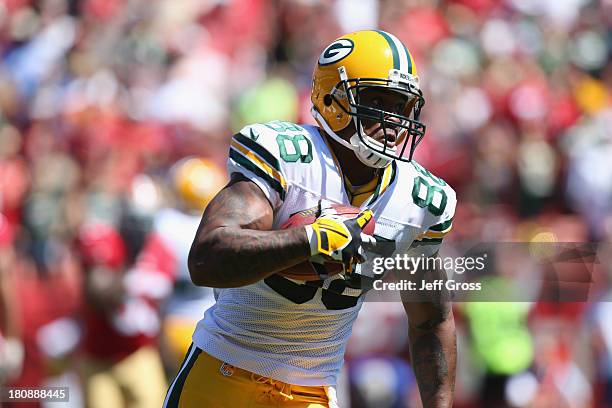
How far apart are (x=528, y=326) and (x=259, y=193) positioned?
161 inches

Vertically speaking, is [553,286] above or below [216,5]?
below

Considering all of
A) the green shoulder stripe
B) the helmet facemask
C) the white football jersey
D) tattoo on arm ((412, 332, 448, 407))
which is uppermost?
the helmet facemask

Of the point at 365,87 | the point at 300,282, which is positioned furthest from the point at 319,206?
the point at 365,87

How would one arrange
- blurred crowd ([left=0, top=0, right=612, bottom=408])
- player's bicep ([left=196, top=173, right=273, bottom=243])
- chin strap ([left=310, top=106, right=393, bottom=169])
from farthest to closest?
blurred crowd ([left=0, top=0, right=612, bottom=408]), chin strap ([left=310, top=106, right=393, bottom=169]), player's bicep ([left=196, top=173, right=273, bottom=243])

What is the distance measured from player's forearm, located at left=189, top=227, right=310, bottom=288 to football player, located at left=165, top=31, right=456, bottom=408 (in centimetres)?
16

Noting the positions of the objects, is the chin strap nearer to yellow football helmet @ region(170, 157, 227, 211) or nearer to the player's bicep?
the player's bicep

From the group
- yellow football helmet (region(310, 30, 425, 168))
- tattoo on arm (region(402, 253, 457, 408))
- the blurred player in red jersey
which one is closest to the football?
yellow football helmet (region(310, 30, 425, 168))

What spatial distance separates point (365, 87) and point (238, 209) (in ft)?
2.14

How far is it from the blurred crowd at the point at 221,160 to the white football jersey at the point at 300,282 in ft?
9.55

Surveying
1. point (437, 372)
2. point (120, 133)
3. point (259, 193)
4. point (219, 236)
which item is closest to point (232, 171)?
point (259, 193)

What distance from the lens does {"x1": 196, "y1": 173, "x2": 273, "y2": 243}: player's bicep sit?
312cm

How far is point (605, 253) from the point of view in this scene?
7273 millimetres

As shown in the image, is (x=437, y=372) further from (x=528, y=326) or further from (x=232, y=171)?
(x=528, y=326)

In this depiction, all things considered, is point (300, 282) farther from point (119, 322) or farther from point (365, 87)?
point (119, 322)
